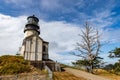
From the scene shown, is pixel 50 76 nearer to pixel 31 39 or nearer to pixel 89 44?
pixel 89 44

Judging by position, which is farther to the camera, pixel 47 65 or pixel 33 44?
pixel 33 44

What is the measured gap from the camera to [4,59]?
23.8 meters

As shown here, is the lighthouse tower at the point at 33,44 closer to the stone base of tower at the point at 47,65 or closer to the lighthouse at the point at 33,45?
the lighthouse at the point at 33,45

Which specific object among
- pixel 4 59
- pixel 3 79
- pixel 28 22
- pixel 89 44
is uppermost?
pixel 28 22

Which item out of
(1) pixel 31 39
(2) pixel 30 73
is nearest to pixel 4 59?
(2) pixel 30 73

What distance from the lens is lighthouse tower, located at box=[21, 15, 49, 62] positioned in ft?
123

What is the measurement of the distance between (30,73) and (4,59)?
6935 millimetres

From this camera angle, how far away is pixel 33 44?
125 ft

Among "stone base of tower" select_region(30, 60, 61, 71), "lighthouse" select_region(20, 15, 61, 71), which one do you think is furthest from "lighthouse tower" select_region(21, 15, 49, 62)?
"stone base of tower" select_region(30, 60, 61, 71)

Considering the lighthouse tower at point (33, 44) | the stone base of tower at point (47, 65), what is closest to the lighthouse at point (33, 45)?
the lighthouse tower at point (33, 44)

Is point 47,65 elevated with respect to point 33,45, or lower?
lower

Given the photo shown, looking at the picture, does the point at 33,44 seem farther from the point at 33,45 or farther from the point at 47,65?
the point at 47,65

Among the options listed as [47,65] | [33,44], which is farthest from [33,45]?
[47,65]

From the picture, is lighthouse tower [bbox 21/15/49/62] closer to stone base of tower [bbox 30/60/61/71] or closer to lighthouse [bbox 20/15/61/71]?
lighthouse [bbox 20/15/61/71]
